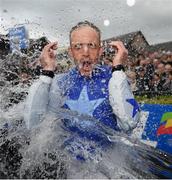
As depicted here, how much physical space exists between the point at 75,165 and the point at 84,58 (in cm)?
106

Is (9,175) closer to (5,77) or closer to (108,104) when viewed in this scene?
(108,104)

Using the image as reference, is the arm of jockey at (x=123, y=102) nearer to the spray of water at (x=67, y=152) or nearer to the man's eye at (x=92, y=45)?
the spray of water at (x=67, y=152)

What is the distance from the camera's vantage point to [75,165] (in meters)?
3.56

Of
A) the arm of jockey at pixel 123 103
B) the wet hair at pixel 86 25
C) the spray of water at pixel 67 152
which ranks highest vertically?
the wet hair at pixel 86 25

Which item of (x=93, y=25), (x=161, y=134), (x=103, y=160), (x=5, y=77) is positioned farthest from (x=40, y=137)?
(x=161, y=134)

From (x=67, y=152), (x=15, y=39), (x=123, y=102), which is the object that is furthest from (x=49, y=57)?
(x=15, y=39)

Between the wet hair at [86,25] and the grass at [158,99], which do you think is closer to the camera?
the wet hair at [86,25]

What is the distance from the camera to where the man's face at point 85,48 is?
407 cm

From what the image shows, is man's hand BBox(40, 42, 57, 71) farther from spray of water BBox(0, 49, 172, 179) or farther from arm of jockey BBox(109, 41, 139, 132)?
arm of jockey BBox(109, 41, 139, 132)

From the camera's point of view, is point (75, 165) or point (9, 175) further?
point (75, 165)

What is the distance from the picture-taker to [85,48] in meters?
4.07

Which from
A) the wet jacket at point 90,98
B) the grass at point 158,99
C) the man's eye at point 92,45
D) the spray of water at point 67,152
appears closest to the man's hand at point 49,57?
the wet jacket at point 90,98

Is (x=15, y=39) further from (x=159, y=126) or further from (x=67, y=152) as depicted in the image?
(x=67, y=152)

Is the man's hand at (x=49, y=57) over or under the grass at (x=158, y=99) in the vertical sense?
over
